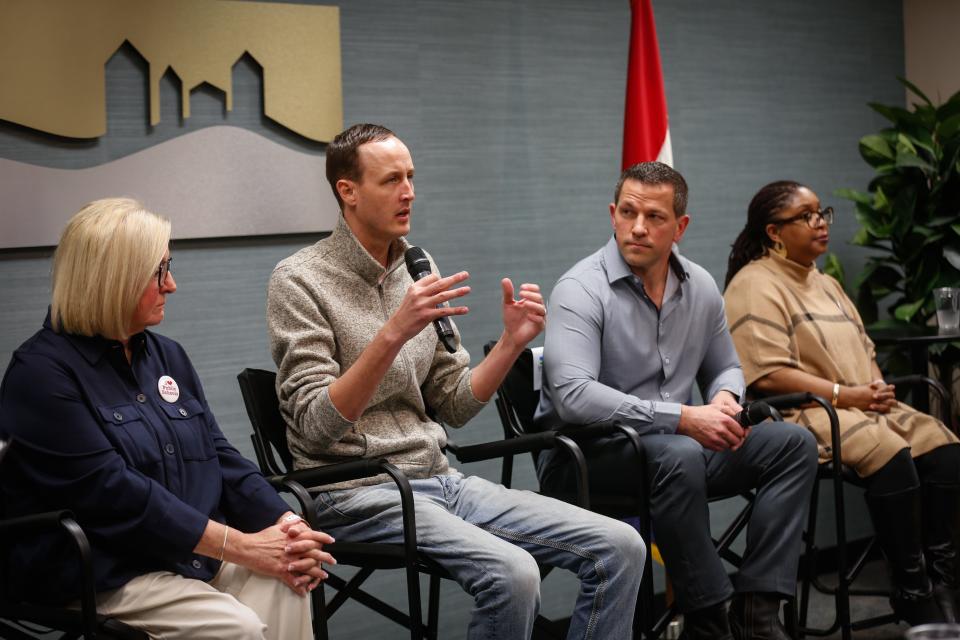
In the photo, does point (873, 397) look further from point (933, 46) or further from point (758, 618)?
point (933, 46)

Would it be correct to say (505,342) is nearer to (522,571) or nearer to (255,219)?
(522,571)

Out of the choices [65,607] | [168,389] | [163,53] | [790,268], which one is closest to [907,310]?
[790,268]

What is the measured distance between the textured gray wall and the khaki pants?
102cm

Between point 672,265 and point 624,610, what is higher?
point 672,265

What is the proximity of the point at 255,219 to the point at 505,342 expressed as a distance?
36.5 inches

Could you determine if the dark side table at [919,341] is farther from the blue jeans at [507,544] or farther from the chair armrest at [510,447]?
the blue jeans at [507,544]

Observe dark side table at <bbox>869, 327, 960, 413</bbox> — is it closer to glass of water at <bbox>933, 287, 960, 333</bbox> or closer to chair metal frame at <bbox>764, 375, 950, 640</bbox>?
glass of water at <bbox>933, 287, 960, 333</bbox>

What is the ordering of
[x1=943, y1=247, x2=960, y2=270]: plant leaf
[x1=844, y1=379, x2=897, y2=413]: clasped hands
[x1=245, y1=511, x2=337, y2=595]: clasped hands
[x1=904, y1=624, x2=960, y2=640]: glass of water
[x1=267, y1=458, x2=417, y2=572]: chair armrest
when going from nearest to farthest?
[x1=904, y1=624, x2=960, y2=640]: glass of water
[x1=245, y1=511, x2=337, y2=595]: clasped hands
[x1=267, y1=458, x2=417, y2=572]: chair armrest
[x1=844, y1=379, x2=897, y2=413]: clasped hands
[x1=943, y1=247, x2=960, y2=270]: plant leaf

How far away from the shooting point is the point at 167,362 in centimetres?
231

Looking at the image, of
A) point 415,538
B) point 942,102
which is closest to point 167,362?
point 415,538

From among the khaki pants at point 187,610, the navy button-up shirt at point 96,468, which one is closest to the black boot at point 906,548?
the khaki pants at point 187,610

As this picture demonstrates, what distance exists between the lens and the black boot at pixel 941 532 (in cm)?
341

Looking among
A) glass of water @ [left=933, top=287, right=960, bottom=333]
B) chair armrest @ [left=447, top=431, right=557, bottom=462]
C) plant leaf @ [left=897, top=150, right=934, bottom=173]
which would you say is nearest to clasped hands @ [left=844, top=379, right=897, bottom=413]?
glass of water @ [left=933, top=287, right=960, bottom=333]

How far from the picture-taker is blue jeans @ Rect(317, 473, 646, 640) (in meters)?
2.29
